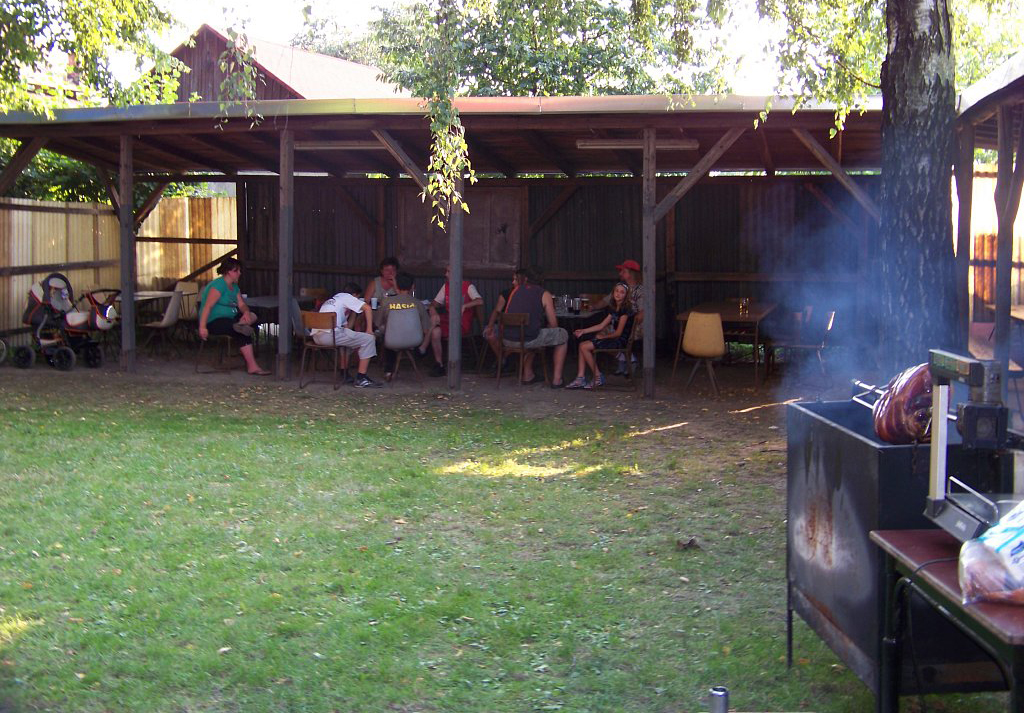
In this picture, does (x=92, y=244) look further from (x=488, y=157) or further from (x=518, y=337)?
(x=518, y=337)

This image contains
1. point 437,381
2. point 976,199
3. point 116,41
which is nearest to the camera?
point 437,381

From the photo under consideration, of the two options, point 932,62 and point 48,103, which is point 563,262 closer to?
point 48,103

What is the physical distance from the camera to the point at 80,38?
1176cm

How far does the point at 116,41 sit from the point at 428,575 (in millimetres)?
9563

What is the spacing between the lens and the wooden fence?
43.6 feet

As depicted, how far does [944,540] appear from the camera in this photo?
2.88 metres

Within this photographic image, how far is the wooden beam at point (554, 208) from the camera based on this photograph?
14500mm

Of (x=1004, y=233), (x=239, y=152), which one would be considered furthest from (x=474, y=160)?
(x=1004, y=233)

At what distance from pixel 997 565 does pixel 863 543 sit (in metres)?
0.82

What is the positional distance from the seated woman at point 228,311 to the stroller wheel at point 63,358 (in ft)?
5.36

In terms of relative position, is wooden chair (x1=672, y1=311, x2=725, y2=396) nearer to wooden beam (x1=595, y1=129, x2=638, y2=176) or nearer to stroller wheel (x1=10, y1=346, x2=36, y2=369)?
wooden beam (x1=595, y1=129, x2=638, y2=176)

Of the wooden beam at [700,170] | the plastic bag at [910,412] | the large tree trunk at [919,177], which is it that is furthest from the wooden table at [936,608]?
the wooden beam at [700,170]

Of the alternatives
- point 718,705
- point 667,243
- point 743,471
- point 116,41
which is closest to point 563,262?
point 667,243

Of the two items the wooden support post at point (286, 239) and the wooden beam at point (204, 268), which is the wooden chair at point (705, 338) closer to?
the wooden support post at point (286, 239)
